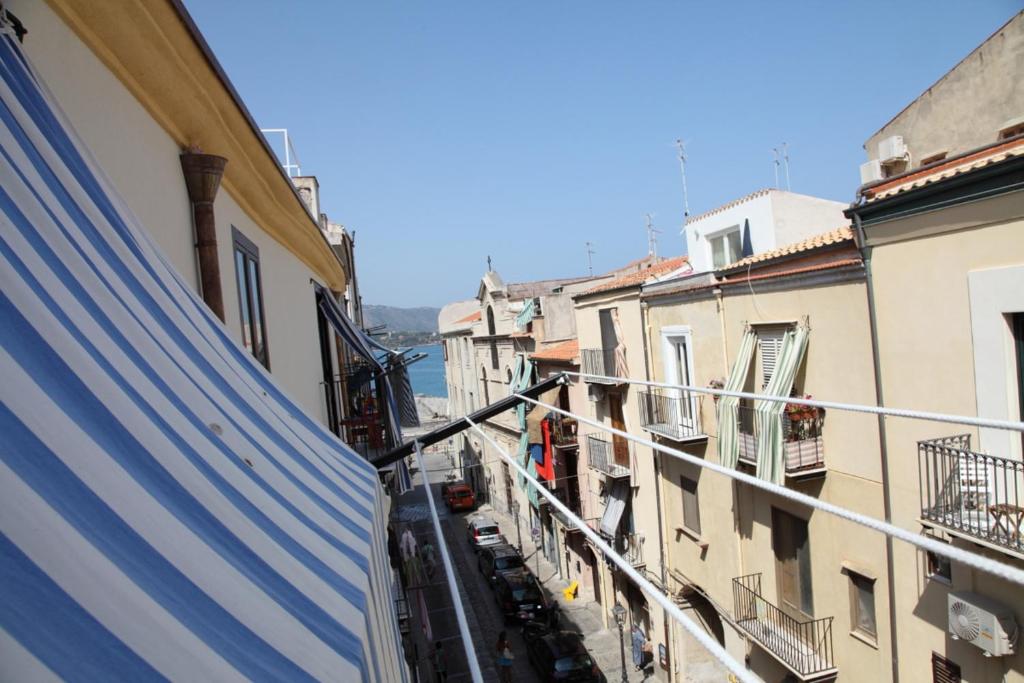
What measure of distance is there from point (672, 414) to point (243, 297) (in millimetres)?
12356

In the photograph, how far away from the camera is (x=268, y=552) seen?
2.05 m

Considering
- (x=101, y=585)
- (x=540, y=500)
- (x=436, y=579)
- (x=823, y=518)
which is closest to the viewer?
(x=101, y=585)

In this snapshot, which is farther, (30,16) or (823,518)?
(823,518)

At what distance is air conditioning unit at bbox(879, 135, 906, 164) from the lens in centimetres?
1434

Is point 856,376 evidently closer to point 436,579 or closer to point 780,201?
point 780,201

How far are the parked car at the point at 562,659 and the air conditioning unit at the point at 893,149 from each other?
13234mm

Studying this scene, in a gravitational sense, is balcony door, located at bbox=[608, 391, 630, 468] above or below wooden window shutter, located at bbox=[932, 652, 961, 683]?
above

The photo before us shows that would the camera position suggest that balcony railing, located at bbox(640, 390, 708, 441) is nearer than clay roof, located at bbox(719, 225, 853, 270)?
No

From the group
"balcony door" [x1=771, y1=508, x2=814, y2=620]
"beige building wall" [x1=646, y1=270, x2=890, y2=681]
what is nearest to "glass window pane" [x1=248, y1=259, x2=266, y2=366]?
"beige building wall" [x1=646, y1=270, x2=890, y2=681]

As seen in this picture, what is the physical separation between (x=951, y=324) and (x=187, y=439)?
31.4ft

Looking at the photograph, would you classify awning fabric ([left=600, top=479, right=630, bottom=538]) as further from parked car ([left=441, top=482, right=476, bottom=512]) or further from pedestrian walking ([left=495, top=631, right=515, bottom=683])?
parked car ([left=441, top=482, right=476, bottom=512])

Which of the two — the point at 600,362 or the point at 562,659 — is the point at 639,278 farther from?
the point at 562,659

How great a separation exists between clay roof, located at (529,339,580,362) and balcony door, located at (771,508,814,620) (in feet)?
32.4

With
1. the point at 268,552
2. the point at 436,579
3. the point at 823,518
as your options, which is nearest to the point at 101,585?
the point at 268,552
